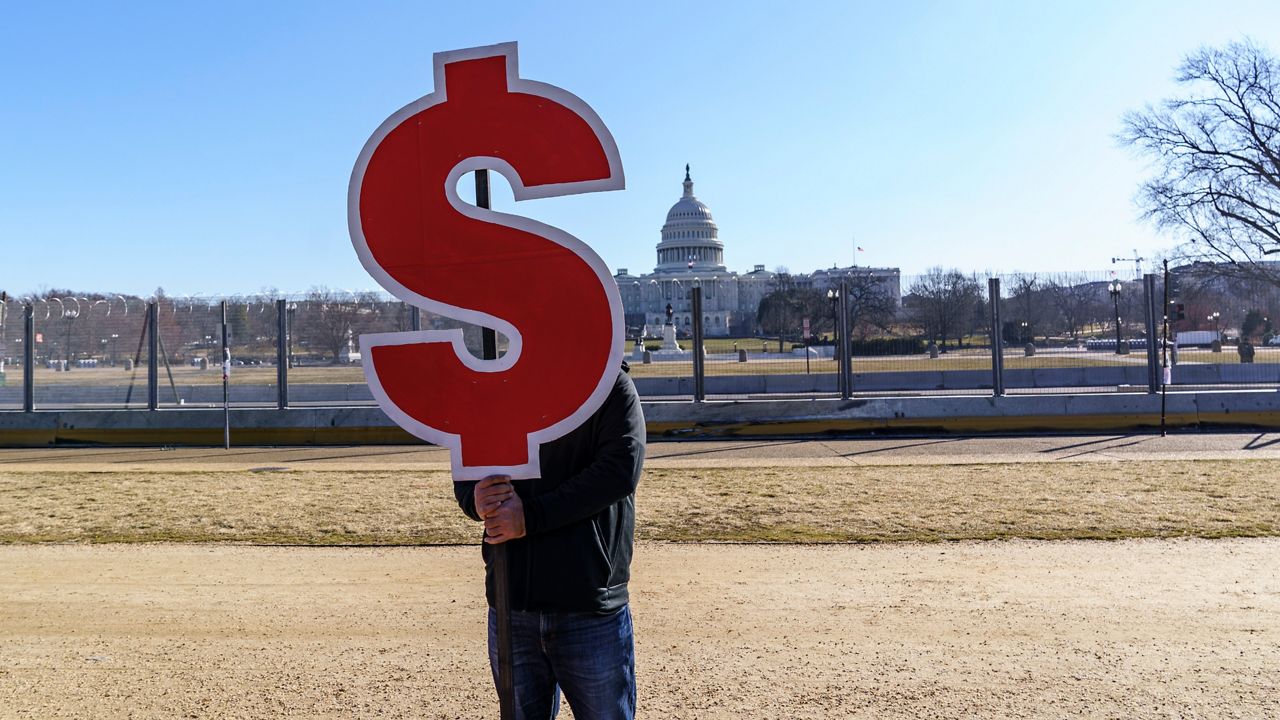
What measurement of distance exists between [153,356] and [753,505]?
14.3 meters

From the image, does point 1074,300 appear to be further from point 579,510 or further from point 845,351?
point 579,510

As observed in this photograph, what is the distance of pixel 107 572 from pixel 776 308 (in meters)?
24.6

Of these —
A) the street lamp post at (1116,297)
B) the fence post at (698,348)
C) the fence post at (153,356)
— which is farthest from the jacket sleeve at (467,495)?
the street lamp post at (1116,297)

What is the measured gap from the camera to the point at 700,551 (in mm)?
8016

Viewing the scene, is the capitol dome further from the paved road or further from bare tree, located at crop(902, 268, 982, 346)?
the paved road

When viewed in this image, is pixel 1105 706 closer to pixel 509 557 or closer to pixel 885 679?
pixel 885 679

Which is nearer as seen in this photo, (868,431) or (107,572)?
(107,572)

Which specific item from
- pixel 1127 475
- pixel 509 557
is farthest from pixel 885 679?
pixel 1127 475

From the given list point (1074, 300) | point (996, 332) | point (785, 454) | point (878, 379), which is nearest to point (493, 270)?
point (785, 454)

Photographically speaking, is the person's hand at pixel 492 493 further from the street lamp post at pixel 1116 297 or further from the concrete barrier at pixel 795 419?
the street lamp post at pixel 1116 297

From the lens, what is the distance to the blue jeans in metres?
3.09

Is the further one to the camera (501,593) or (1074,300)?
(1074,300)

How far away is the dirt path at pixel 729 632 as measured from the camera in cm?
470

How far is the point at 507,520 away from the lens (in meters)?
2.92
